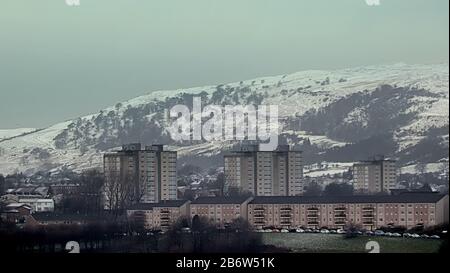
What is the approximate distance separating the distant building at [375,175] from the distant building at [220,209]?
1617 mm

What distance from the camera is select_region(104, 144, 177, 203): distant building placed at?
1662 centimetres

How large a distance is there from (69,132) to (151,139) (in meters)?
3.08

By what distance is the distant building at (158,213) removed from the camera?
12.6 metres

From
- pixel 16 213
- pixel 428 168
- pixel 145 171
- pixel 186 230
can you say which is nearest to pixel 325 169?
pixel 145 171

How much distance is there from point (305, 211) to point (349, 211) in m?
0.89

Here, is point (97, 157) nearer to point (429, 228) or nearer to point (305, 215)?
point (305, 215)

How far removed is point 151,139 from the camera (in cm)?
1547

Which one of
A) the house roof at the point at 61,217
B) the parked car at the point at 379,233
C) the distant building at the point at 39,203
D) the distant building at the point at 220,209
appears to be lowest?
the distant building at the point at 39,203

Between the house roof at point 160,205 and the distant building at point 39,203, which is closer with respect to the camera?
the house roof at point 160,205

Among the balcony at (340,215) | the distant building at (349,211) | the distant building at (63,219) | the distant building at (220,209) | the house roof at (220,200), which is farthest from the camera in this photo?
the house roof at (220,200)

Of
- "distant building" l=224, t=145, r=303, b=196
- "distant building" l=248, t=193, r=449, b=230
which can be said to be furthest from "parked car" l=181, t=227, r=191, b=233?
"distant building" l=224, t=145, r=303, b=196

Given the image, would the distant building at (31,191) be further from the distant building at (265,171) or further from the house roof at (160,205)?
the distant building at (265,171)

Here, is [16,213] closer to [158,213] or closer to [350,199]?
[158,213]

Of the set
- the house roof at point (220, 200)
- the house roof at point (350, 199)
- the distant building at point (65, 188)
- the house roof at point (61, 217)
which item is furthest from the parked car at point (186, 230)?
the distant building at point (65, 188)
